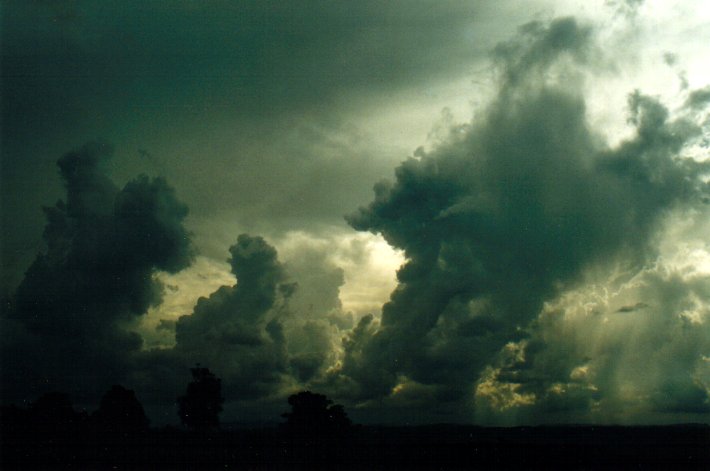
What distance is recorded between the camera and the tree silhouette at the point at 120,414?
185000mm

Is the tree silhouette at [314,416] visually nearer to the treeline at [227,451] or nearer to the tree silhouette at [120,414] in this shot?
the treeline at [227,451]

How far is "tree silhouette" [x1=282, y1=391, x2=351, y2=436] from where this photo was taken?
19288 cm

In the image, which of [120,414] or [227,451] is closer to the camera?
[227,451]

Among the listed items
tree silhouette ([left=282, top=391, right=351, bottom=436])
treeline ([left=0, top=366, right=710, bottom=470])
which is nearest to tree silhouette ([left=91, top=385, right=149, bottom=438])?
treeline ([left=0, top=366, right=710, bottom=470])

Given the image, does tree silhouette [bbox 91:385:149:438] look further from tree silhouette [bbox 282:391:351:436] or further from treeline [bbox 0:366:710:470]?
tree silhouette [bbox 282:391:351:436]

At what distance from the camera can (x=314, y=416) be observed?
194 metres

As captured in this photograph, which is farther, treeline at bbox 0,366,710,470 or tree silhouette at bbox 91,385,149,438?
tree silhouette at bbox 91,385,149,438

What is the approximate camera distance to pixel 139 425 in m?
191

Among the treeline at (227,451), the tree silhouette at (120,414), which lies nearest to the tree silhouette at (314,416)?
the treeline at (227,451)

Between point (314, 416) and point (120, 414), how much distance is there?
6339 cm

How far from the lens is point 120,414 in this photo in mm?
188875

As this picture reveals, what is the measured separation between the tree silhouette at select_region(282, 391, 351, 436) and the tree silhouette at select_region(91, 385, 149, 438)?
4808 centimetres

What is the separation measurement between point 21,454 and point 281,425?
107 meters

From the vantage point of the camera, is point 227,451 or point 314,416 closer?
point 227,451
